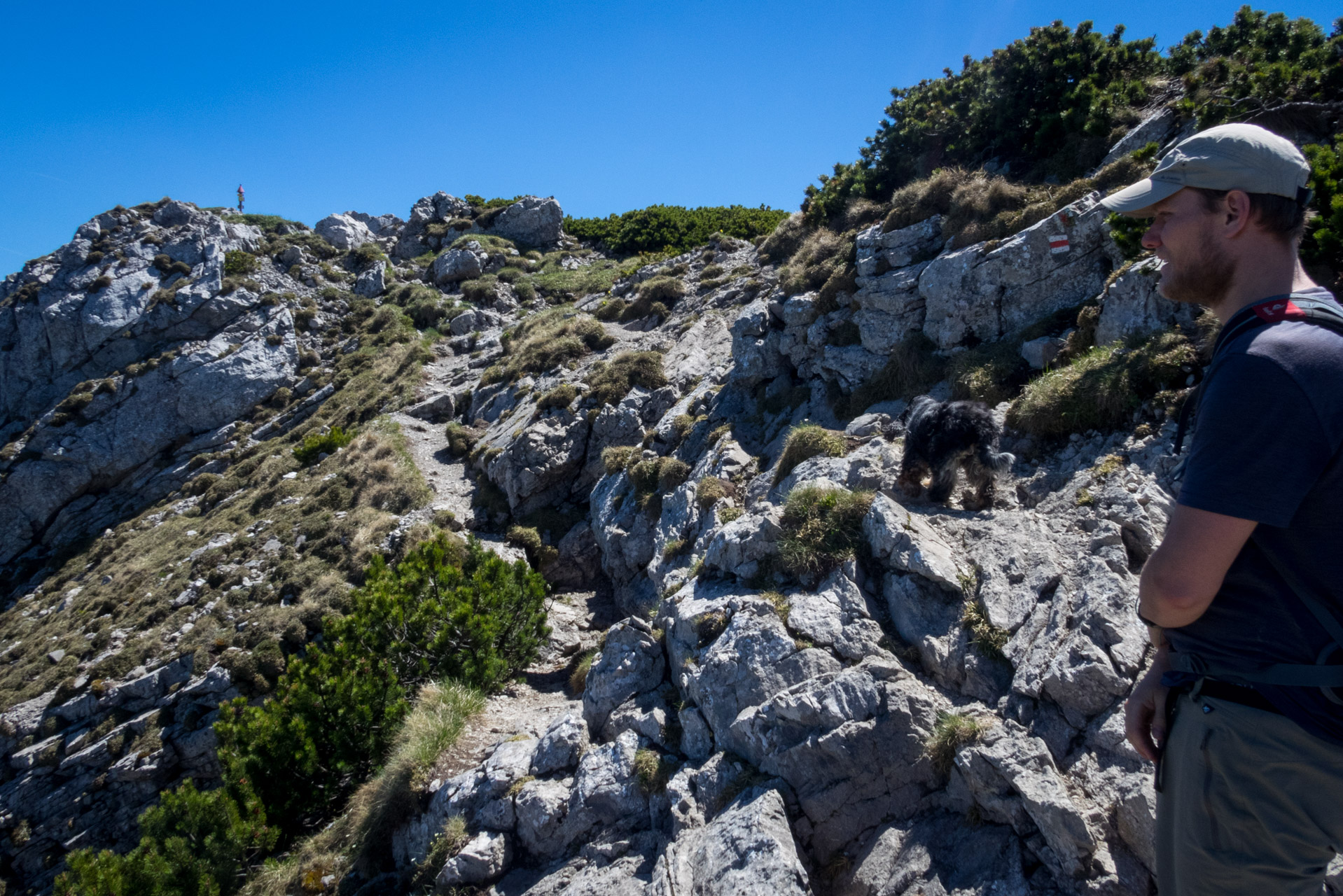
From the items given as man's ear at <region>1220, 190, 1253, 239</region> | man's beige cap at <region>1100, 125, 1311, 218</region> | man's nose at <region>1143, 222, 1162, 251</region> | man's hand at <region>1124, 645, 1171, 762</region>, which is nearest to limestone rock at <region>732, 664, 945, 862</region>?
man's hand at <region>1124, 645, 1171, 762</region>

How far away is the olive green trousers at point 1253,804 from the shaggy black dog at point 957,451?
6.81 m

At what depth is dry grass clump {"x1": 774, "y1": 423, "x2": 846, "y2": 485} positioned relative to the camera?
11417 mm

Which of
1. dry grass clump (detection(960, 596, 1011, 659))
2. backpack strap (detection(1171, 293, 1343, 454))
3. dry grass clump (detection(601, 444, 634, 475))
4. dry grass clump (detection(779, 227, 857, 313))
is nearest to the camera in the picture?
backpack strap (detection(1171, 293, 1343, 454))

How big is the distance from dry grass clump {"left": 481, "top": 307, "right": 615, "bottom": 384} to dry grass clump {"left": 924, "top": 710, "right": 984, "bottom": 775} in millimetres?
23423

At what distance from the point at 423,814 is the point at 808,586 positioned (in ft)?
19.9

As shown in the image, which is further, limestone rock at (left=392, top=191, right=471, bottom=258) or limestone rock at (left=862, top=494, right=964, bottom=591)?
limestone rock at (left=392, top=191, right=471, bottom=258)

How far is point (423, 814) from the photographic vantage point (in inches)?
348

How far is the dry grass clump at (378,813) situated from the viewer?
29.9ft

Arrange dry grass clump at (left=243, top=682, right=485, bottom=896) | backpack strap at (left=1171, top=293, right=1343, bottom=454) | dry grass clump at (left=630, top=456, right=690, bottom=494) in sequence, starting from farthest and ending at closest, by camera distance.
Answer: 1. dry grass clump at (left=630, top=456, right=690, bottom=494)
2. dry grass clump at (left=243, top=682, right=485, bottom=896)
3. backpack strap at (left=1171, top=293, right=1343, bottom=454)

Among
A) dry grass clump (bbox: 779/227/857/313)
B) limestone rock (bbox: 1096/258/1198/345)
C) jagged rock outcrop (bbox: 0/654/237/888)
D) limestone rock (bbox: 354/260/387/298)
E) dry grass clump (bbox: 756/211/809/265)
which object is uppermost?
limestone rock (bbox: 354/260/387/298)

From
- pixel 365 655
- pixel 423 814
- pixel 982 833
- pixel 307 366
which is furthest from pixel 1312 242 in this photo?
pixel 307 366

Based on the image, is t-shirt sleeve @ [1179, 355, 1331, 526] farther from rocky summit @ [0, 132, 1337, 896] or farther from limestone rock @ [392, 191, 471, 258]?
limestone rock @ [392, 191, 471, 258]

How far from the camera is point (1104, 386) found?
8906 mm

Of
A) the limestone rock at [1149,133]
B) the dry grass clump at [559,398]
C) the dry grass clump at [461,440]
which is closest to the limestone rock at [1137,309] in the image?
the limestone rock at [1149,133]
